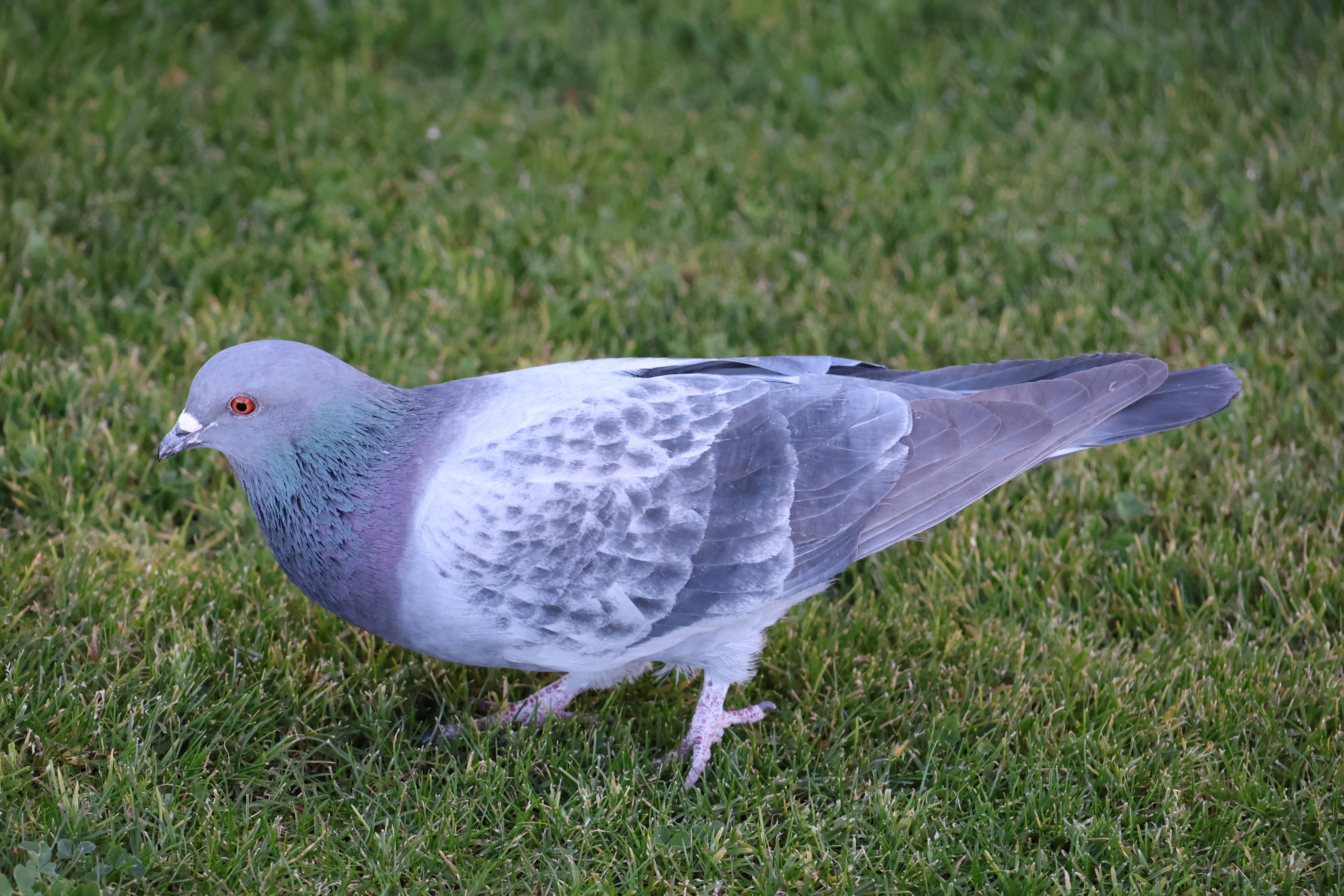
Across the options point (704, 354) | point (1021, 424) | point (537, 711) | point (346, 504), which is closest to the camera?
point (346, 504)

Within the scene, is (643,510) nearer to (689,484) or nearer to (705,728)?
(689,484)

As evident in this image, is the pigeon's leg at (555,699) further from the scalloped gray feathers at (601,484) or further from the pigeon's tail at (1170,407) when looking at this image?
the pigeon's tail at (1170,407)

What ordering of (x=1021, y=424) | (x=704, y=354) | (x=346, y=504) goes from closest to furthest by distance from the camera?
(x=346, y=504) → (x=1021, y=424) → (x=704, y=354)

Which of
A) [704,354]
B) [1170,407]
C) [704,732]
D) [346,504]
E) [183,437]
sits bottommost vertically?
[704,732]

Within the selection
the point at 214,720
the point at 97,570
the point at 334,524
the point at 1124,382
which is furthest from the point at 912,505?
the point at 97,570

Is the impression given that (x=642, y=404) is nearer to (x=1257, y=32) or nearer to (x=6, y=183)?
(x=6, y=183)

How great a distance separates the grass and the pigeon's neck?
45 cm

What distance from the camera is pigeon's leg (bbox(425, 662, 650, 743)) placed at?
3.02 meters

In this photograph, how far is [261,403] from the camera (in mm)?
2631

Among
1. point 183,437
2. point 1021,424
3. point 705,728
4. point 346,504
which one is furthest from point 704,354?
point 183,437

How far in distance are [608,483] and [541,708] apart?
31.4 inches

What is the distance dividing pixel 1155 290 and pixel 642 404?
2.71 meters

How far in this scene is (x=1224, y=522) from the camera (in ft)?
12.1

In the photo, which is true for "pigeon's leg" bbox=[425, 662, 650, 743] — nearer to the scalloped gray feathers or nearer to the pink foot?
the pink foot
